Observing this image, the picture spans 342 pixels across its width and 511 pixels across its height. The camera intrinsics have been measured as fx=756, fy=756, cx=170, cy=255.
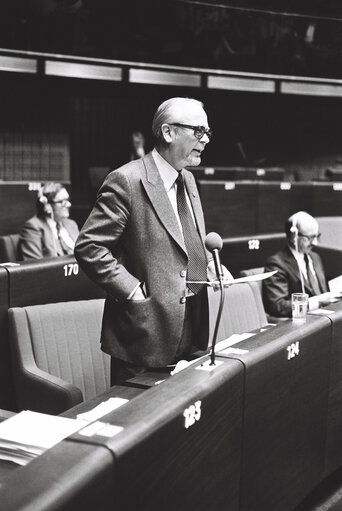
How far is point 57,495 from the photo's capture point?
3.98ft

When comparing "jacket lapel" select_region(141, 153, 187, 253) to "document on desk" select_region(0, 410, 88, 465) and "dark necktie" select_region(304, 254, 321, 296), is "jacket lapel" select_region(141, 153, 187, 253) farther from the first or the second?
"dark necktie" select_region(304, 254, 321, 296)

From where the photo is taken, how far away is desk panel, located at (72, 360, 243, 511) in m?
1.46

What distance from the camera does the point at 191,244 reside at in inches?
93.4

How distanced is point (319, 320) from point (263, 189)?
460 centimetres

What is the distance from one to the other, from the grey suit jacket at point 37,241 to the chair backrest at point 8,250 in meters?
0.10

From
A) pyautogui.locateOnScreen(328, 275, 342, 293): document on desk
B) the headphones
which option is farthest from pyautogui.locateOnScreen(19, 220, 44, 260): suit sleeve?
pyautogui.locateOnScreen(328, 275, 342, 293): document on desk

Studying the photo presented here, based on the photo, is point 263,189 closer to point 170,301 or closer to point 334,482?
point 334,482

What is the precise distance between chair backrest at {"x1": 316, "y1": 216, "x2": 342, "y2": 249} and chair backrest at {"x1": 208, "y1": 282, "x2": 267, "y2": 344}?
2.99 m

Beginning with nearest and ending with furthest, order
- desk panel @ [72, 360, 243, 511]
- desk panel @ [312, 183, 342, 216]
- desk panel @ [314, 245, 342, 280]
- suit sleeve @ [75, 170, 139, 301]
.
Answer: desk panel @ [72, 360, 243, 511], suit sleeve @ [75, 170, 139, 301], desk panel @ [314, 245, 342, 280], desk panel @ [312, 183, 342, 216]

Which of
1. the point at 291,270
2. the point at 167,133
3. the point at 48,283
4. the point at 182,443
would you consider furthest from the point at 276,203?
the point at 182,443

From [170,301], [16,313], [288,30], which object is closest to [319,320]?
[170,301]

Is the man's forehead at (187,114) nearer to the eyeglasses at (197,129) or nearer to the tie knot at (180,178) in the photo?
the eyeglasses at (197,129)

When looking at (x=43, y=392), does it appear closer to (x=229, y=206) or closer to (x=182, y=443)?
(x=182, y=443)

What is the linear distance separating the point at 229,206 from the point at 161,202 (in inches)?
181
